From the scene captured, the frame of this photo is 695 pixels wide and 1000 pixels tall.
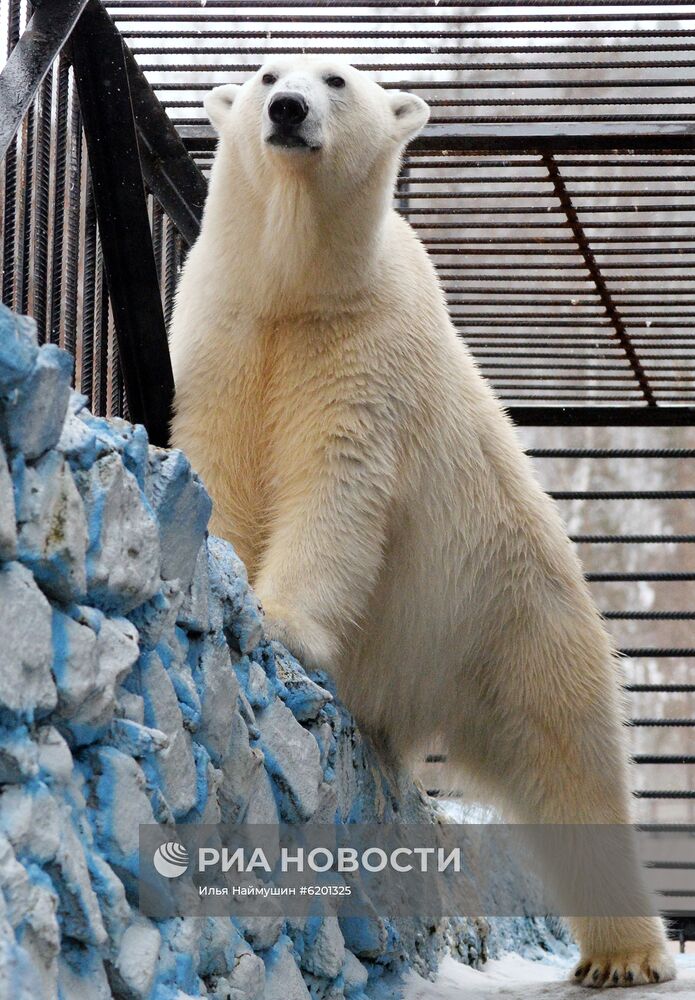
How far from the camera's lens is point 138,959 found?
1689 mm

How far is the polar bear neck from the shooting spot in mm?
3402

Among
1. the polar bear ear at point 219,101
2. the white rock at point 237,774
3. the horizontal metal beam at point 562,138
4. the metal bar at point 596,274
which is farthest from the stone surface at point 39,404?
the metal bar at point 596,274

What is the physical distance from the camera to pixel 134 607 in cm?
189

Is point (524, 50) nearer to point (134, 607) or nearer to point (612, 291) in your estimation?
point (612, 291)

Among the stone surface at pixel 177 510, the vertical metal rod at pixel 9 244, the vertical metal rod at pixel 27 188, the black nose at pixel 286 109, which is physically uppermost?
the black nose at pixel 286 109

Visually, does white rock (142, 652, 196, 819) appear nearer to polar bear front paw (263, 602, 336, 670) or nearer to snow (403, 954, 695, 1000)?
polar bear front paw (263, 602, 336, 670)

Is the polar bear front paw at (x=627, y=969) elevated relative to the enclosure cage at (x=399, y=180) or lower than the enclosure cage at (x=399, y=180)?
lower

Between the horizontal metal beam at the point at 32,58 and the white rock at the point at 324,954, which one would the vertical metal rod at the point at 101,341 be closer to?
the horizontal metal beam at the point at 32,58

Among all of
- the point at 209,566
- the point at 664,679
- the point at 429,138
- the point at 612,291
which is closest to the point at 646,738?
the point at 664,679

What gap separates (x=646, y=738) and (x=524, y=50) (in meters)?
13.5

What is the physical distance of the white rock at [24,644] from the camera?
1.45 m

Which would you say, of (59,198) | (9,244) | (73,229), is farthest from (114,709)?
(73,229)

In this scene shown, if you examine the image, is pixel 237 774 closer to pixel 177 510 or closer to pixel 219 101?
pixel 177 510

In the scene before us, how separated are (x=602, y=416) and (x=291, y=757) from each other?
347 centimetres
